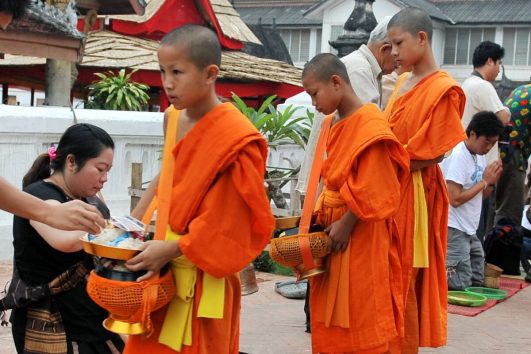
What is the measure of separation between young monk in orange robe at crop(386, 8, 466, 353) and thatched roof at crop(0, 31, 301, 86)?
1001 centimetres

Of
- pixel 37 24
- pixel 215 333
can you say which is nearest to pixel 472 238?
pixel 215 333

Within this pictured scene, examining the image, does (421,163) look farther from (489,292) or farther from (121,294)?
(489,292)

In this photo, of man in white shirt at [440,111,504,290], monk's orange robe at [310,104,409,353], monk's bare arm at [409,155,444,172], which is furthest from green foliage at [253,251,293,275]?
monk's orange robe at [310,104,409,353]

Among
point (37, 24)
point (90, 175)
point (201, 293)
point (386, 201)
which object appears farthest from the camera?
point (37, 24)

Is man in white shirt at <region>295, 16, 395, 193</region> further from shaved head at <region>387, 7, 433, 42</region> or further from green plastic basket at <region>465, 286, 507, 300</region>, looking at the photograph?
green plastic basket at <region>465, 286, 507, 300</region>

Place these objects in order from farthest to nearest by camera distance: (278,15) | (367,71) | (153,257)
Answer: (278,15)
(367,71)
(153,257)

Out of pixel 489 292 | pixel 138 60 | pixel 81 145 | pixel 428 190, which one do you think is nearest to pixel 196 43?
pixel 81 145

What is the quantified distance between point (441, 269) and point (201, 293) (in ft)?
6.57

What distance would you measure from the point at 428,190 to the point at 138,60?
1093cm

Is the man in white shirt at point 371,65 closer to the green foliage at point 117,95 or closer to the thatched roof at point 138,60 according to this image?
the green foliage at point 117,95

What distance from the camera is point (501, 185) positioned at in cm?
880

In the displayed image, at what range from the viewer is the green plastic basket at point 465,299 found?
22.6 ft

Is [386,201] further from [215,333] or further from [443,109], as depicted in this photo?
[215,333]

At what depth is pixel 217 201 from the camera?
3318mm
